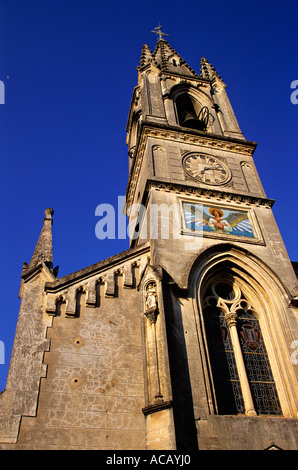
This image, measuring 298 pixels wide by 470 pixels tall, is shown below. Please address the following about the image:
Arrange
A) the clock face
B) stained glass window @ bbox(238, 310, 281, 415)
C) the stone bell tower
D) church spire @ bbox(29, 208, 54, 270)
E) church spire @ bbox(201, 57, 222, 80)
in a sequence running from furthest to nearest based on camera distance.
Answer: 1. church spire @ bbox(201, 57, 222, 80)
2. the clock face
3. church spire @ bbox(29, 208, 54, 270)
4. stained glass window @ bbox(238, 310, 281, 415)
5. the stone bell tower

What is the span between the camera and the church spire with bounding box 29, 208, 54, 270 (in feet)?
43.3

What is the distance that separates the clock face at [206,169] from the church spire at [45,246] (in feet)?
18.5

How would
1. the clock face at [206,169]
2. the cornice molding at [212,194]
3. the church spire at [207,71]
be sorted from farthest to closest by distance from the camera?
1. the church spire at [207,71]
2. the clock face at [206,169]
3. the cornice molding at [212,194]

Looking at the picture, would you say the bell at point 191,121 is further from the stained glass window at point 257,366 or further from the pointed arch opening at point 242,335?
the stained glass window at point 257,366

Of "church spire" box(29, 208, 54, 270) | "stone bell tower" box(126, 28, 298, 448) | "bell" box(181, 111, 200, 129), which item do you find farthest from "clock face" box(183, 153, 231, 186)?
"church spire" box(29, 208, 54, 270)

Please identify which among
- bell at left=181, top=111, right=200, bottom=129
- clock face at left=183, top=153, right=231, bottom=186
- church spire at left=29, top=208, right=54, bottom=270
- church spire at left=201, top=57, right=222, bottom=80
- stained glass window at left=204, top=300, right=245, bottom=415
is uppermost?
church spire at left=201, top=57, right=222, bottom=80

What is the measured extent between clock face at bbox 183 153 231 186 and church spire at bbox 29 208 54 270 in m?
5.65

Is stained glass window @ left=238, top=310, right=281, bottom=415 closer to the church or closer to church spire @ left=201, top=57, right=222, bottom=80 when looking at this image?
the church

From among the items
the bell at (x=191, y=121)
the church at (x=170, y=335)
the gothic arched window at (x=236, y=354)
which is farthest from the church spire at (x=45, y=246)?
the bell at (x=191, y=121)

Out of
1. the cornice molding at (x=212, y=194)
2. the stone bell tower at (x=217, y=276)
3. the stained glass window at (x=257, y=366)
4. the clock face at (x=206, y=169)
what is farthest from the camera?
the clock face at (x=206, y=169)

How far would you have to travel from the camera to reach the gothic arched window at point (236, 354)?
36.7 ft
